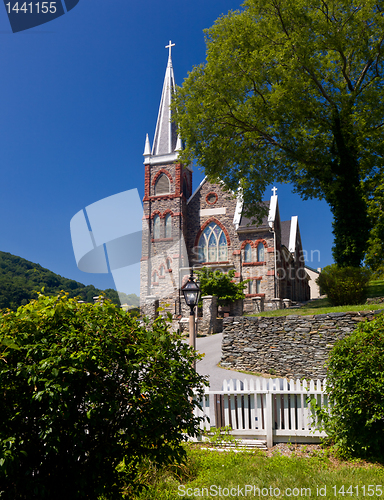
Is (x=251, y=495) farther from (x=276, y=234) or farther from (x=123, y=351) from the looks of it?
(x=276, y=234)

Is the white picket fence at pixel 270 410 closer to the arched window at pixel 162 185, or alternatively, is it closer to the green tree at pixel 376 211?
the green tree at pixel 376 211

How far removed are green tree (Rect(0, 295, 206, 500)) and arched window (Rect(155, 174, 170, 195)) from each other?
31755 mm

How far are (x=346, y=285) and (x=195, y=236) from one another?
63.9 ft

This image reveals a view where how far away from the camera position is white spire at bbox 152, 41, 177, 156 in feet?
119

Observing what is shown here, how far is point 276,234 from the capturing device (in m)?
32.1

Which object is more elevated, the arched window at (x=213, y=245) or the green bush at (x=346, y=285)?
the arched window at (x=213, y=245)

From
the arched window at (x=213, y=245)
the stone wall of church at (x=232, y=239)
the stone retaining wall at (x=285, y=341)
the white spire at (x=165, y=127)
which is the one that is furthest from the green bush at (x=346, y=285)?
the white spire at (x=165, y=127)

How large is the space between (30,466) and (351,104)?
1970 cm

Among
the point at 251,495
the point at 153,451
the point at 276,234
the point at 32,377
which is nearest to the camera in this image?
the point at 32,377

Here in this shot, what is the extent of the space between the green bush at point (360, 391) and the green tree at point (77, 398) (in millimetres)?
3317

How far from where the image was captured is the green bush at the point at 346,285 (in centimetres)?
1609

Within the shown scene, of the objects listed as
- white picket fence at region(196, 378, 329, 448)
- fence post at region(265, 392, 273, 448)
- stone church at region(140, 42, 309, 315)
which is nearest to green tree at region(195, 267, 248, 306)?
stone church at region(140, 42, 309, 315)

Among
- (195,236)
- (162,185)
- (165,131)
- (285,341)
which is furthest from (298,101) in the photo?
(165,131)

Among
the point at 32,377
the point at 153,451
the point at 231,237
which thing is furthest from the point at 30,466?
the point at 231,237
